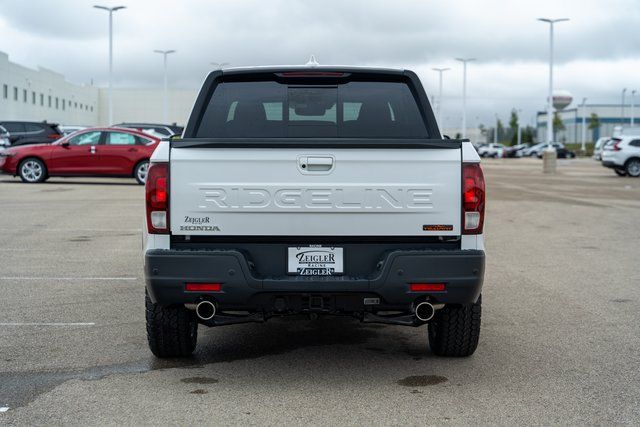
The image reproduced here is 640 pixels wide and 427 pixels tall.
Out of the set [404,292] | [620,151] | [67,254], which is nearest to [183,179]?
[404,292]

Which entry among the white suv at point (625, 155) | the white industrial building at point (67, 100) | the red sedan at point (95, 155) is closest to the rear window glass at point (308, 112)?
the red sedan at point (95, 155)

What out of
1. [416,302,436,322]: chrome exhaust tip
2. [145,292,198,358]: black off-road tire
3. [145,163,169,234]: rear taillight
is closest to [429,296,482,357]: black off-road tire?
[416,302,436,322]: chrome exhaust tip

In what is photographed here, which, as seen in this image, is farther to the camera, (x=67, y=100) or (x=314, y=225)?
(x=67, y=100)

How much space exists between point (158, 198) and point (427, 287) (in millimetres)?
1662

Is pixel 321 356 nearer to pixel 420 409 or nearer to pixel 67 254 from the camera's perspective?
pixel 420 409

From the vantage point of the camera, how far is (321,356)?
21.3 ft

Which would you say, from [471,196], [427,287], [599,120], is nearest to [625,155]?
[471,196]

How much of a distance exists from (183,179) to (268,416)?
147 cm

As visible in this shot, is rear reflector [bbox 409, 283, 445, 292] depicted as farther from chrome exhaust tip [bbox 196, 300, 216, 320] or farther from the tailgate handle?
chrome exhaust tip [bbox 196, 300, 216, 320]

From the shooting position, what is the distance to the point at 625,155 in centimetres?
3769

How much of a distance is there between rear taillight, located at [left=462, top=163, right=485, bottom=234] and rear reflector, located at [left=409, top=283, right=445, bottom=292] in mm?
354

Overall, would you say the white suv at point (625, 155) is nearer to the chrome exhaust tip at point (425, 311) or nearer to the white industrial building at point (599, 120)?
the chrome exhaust tip at point (425, 311)

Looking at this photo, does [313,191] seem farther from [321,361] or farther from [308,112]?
[321,361]

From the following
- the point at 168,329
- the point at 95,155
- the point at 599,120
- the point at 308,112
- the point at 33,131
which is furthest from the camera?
the point at 599,120
